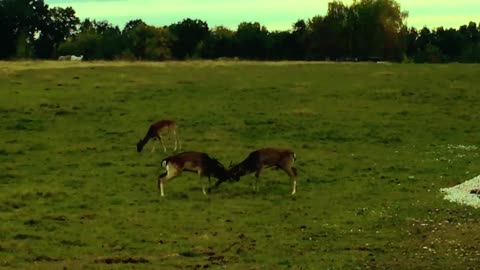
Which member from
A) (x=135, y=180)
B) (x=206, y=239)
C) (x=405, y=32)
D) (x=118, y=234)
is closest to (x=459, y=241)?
(x=206, y=239)

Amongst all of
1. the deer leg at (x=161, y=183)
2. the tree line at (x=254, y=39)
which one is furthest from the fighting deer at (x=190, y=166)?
the tree line at (x=254, y=39)

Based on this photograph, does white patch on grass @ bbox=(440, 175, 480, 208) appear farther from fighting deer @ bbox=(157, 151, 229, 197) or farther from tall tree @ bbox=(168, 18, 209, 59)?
tall tree @ bbox=(168, 18, 209, 59)

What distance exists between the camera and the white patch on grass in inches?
791

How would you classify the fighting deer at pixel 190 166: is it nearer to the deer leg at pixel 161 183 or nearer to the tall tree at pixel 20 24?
the deer leg at pixel 161 183

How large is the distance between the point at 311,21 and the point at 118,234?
3776 inches

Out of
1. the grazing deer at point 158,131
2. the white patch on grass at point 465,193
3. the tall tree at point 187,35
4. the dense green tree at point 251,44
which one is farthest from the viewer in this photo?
the tall tree at point 187,35

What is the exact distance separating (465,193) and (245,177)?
286 inches

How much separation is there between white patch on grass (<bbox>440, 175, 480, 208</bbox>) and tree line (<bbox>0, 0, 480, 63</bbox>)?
7600 cm

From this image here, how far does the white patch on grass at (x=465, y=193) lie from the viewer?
2010cm

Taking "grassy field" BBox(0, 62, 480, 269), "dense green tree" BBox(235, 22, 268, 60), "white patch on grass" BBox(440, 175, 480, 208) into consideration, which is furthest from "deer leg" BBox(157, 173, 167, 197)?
"dense green tree" BBox(235, 22, 268, 60)

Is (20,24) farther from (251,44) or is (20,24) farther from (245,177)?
(245,177)

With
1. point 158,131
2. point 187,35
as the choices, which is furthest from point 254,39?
point 158,131

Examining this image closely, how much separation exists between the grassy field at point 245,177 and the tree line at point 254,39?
1836 inches

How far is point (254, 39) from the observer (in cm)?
11688
